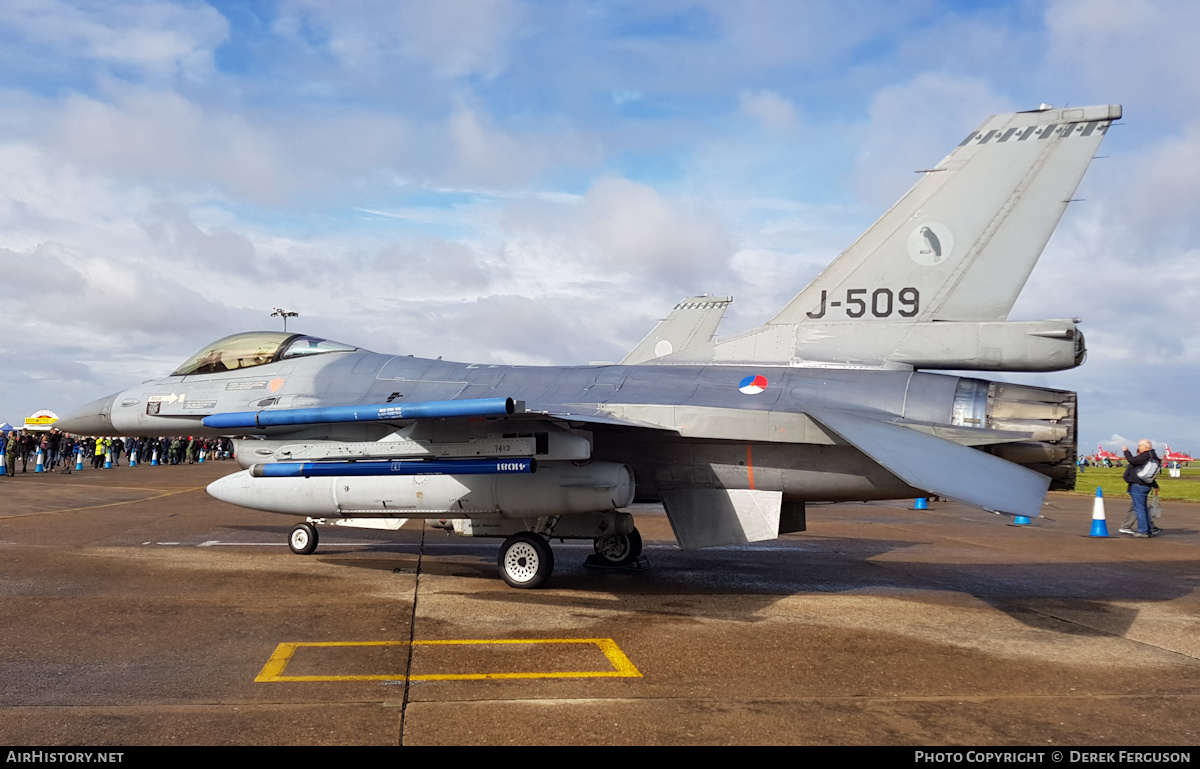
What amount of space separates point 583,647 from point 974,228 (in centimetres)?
627

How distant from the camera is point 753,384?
9961 millimetres

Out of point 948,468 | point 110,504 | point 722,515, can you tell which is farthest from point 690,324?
point 948,468

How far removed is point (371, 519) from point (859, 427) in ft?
19.3

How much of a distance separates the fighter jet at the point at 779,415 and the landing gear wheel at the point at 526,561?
0.02 metres

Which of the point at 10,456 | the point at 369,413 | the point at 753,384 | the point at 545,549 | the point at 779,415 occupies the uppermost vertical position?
the point at 753,384

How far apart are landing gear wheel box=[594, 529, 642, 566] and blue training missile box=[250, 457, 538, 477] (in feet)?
9.10

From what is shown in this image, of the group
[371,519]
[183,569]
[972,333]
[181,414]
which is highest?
[972,333]

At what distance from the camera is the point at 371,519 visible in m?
10.5

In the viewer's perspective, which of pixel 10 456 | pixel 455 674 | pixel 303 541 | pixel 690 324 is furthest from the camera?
pixel 10 456

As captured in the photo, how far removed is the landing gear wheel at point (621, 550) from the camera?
11.9 m

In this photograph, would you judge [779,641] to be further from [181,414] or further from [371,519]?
[181,414]

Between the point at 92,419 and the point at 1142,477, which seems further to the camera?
the point at 1142,477

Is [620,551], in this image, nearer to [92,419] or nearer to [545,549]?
[545,549]
